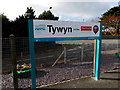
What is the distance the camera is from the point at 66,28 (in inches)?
176

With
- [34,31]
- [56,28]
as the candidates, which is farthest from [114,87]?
[34,31]

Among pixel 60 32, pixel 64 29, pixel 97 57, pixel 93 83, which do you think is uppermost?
pixel 64 29

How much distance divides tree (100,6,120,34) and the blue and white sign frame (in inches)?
1175

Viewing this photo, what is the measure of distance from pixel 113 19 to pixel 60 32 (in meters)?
31.5

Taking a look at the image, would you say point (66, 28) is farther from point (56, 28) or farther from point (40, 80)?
point (40, 80)

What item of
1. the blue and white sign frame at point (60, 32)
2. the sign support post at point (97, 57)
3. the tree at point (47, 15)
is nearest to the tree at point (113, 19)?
the tree at point (47, 15)

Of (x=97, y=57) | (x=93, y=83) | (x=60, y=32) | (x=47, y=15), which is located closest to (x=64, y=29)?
(x=60, y=32)

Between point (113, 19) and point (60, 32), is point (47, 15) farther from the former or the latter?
point (60, 32)

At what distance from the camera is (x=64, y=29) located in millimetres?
4449

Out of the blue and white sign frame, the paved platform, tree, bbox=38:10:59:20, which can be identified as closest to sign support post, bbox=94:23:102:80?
the blue and white sign frame

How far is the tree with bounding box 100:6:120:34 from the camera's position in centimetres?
3193

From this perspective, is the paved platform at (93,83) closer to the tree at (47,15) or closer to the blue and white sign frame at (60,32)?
the blue and white sign frame at (60,32)

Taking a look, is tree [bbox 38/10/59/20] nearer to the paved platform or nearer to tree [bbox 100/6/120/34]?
tree [bbox 100/6/120/34]

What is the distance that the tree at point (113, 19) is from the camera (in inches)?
1257
